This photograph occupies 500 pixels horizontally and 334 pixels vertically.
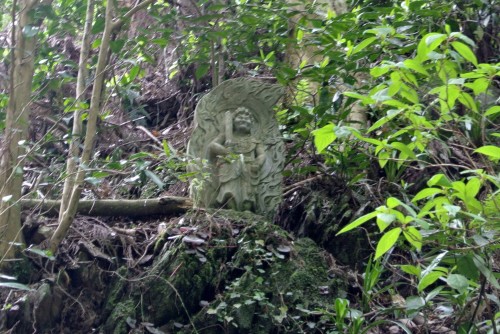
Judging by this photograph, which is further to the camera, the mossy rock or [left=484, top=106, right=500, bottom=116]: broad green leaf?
the mossy rock

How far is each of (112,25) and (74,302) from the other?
203cm

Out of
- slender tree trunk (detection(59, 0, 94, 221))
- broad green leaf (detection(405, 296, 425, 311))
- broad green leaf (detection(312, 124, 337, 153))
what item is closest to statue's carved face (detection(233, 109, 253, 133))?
slender tree trunk (detection(59, 0, 94, 221))

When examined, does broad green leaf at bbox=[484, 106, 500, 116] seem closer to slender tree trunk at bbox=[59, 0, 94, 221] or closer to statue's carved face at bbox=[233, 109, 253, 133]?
slender tree trunk at bbox=[59, 0, 94, 221]

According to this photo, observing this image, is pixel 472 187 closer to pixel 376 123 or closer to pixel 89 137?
pixel 376 123

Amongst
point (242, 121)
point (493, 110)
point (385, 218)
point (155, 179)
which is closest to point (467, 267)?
point (493, 110)

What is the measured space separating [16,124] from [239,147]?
6.65 feet

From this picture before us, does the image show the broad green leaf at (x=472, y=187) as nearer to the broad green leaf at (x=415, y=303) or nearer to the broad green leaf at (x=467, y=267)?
the broad green leaf at (x=467, y=267)

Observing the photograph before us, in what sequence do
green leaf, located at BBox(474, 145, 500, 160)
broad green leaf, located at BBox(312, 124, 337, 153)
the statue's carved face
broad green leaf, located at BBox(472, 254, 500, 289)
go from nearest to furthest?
green leaf, located at BBox(474, 145, 500, 160), broad green leaf, located at BBox(312, 124, 337, 153), broad green leaf, located at BBox(472, 254, 500, 289), the statue's carved face

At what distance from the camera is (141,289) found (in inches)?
209

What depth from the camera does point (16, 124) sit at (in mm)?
5094

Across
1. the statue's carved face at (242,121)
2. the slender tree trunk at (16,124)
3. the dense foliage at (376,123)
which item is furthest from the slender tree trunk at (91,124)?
the statue's carved face at (242,121)

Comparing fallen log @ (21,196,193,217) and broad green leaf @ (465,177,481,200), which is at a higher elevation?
broad green leaf @ (465,177,481,200)

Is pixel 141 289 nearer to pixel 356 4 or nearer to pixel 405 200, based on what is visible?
pixel 405 200

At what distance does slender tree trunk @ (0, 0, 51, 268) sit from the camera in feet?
16.3
